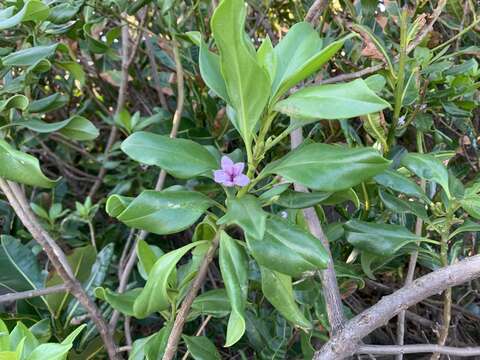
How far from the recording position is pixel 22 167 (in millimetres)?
772

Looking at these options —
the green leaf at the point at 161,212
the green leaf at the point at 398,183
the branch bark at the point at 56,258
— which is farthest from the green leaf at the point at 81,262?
the green leaf at the point at 398,183

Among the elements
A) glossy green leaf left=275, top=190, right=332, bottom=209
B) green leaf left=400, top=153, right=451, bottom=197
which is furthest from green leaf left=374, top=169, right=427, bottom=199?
glossy green leaf left=275, top=190, right=332, bottom=209

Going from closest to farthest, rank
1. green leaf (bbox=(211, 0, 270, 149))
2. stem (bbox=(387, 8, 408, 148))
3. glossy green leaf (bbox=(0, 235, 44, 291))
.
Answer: green leaf (bbox=(211, 0, 270, 149)) < stem (bbox=(387, 8, 408, 148)) < glossy green leaf (bbox=(0, 235, 44, 291))

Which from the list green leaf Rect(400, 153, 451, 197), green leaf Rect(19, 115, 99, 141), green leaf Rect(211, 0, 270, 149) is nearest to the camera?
green leaf Rect(211, 0, 270, 149)

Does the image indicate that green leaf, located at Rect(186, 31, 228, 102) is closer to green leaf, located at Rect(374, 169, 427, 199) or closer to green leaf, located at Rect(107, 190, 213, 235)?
green leaf, located at Rect(107, 190, 213, 235)

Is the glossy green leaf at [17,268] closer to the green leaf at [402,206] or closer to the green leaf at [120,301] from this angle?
the green leaf at [120,301]

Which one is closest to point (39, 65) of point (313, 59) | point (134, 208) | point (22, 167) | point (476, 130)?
point (22, 167)

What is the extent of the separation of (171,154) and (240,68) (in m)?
0.14

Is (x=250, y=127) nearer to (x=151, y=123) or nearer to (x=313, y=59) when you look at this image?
(x=313, y=59)

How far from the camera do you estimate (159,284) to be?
0.67 meters

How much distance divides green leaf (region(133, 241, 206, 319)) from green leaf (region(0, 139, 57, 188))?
0.22m

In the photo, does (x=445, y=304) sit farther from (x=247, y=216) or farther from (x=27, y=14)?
(x=27, y=14)

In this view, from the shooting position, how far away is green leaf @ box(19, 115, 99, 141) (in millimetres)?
954

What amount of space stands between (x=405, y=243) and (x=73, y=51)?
44.7 inches
